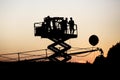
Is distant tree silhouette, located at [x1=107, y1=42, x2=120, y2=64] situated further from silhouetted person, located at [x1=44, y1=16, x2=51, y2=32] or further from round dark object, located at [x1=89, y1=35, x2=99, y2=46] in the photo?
silhouetted person, located at [x1=44, y1=16, x2=51, y2=32]

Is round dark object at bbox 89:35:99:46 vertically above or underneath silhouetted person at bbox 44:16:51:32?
underneath

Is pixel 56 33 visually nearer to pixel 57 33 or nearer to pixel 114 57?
pixel 57 33

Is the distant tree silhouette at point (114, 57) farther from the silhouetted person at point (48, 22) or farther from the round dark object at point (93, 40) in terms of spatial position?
the silhouetted person at point (48, 22)

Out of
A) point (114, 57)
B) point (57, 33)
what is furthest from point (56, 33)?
point (114, 57)

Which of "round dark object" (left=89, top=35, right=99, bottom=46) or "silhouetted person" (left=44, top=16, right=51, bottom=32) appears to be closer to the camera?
"round dark object" (left=89, top=35, right=99, bottom=46)

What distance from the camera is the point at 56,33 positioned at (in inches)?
1121

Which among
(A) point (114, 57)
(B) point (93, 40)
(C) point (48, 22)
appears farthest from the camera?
(A) point (114, 57)

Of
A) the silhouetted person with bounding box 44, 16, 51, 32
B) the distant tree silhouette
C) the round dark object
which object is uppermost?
the silhouetted person with bounding box 44, 16, 51, 32

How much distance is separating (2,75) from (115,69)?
8.39 metres

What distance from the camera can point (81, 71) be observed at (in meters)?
19.3

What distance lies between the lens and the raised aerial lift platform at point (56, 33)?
2767 centimetres

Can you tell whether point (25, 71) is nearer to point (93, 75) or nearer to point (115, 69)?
point (93, 75)

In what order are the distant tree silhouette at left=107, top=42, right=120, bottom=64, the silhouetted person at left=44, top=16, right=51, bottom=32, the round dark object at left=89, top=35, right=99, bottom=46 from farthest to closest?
the silhouetted person at left=44, top=16, right=51, bottom=32, the distant tree silhouette at left=107, top=42, right=120, bottom=64, the round dark object at left=89, top=35, right=99, bottom=46

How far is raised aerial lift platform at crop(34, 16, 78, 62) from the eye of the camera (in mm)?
27672
